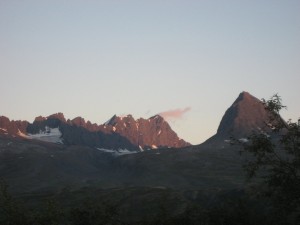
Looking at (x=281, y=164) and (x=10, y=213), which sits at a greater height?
(x=281, y=164)

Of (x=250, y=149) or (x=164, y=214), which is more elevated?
(x=250, y=149)

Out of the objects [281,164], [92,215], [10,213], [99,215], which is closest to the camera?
[281,164]

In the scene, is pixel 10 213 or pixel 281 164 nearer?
pixel 281 164

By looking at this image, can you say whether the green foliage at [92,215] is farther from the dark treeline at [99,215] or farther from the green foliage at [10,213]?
the green foliage at [10,213]

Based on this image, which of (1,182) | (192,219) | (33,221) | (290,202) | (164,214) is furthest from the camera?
(192,219)

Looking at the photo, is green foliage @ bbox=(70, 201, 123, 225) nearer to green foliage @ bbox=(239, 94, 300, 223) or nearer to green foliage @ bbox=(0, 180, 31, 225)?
green foliage @ bbox=(0, 180, 31, 225)

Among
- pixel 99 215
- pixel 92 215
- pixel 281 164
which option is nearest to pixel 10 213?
pixel 99 215

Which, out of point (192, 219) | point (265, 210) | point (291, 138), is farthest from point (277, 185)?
point (265, 210)

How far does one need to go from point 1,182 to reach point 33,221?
8777 mm

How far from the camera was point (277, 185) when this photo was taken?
48938 millimetres

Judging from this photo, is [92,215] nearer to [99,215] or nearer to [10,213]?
[99,215]

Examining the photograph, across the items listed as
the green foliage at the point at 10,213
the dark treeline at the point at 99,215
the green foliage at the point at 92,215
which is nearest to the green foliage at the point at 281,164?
the dark treeline at the point at 99,215

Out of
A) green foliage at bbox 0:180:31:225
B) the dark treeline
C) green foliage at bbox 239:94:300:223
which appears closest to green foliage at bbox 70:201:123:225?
the dark treeline

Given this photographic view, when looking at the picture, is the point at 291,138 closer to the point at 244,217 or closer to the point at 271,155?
the point at 271,155
